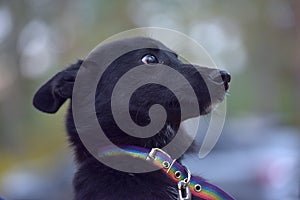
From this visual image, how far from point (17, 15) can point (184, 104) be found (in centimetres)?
1527

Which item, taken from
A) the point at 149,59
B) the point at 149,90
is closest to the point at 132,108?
the point at 149,90

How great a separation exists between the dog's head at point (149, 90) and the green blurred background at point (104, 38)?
11.3m

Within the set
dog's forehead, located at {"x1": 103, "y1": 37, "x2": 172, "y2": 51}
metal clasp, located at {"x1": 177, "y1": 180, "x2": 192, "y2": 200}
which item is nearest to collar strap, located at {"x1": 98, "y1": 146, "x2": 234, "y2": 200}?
metal clasp, located at {"x1": 177, "y1": 180, "x2": 192, "y2": 200}

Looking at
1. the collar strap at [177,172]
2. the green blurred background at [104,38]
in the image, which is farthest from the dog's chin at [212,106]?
the green blurred background at [104,38]

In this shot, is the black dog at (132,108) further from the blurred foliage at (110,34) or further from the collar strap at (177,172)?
the blurred foliage at (110,34)

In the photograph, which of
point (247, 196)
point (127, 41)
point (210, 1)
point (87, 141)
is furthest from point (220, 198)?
point (210, 1)

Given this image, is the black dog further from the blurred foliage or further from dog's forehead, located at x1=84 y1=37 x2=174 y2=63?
the blurred foliage

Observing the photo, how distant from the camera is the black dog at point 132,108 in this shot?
3.09 meters

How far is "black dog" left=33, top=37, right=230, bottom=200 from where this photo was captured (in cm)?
309

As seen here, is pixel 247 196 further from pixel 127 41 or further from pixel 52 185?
pixel 127 41

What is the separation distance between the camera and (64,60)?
61.7ft

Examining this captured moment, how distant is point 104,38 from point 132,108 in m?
13.5

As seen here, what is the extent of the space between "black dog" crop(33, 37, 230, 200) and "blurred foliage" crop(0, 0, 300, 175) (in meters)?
11.9

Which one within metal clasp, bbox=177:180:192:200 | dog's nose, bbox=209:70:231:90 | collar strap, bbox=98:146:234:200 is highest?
dog's nose, bbox=209:70:231:90
